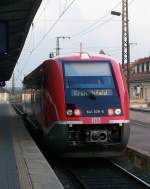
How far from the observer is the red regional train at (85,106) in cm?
1453

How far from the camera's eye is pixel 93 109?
14789mm

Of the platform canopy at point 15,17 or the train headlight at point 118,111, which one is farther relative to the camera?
the platform canopy at point 15,17

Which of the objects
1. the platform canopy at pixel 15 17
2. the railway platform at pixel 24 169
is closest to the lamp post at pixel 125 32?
the platform canopy at pixel 15 17

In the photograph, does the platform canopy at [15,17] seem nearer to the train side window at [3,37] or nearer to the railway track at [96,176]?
the train side window at [3,37]

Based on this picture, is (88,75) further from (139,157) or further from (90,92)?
(139,157)

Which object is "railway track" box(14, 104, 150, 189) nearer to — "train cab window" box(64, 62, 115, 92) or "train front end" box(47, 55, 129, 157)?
"train front end" box(47, 55, 129, 157)

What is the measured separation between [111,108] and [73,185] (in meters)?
2.61

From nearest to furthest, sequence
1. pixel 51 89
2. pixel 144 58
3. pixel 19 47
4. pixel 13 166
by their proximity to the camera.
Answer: pixel 13 166, pixel 51 89, pixel 19 47, pixel 144 58

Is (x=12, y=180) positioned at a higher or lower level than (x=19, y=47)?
lower

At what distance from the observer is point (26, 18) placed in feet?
79.2

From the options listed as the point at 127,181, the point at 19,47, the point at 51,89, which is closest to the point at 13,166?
the point at 127,181

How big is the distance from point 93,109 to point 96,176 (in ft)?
5.70

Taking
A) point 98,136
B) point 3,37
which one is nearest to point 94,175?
point 98,136

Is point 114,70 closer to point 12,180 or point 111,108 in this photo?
point 111,108
